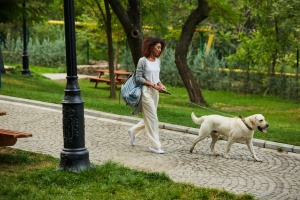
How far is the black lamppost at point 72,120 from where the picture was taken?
30.6ft

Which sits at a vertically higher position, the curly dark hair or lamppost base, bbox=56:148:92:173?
the curly dark hair

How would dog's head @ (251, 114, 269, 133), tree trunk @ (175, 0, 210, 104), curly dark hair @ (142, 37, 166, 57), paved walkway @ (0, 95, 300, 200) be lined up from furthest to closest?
tree trunk @ (175, 0, 210, 104)
curly dark hair @ (142, 37, 166, 57)
dog's head @ (251, 114, 269, 133)
paved walkway @ (0, 95, 300, 200)

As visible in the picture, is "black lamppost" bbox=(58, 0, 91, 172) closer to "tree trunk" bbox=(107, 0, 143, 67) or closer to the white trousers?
the white trousers

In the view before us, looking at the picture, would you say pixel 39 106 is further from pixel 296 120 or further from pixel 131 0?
pixel 296 120

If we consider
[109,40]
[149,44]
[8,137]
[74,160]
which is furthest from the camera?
[109,40]

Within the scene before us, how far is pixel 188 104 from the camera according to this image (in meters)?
21.6

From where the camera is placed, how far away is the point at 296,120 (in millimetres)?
19047

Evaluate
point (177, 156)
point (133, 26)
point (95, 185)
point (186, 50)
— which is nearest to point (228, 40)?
point (186, 50)

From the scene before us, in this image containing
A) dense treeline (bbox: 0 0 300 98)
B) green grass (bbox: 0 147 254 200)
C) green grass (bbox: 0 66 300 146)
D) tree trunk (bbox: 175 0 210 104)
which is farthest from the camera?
dense treeline (bbox: 0 0 300 98)

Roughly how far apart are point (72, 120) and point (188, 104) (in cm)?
1239

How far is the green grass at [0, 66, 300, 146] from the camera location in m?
15.1

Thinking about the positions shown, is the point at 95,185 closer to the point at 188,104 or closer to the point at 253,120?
the point at 253,120

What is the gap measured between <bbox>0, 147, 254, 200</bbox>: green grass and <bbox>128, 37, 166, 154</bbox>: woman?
2.17 metres

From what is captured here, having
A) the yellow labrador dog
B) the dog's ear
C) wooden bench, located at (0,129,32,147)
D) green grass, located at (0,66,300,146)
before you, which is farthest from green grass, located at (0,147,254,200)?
green grass, located at (0,66,300,146)
